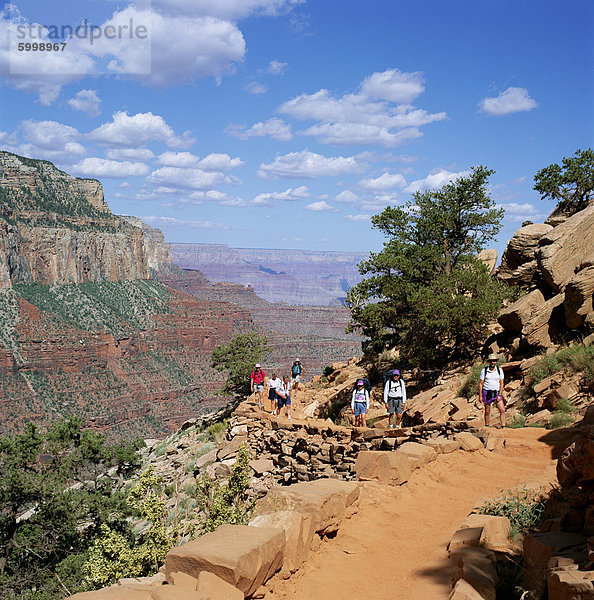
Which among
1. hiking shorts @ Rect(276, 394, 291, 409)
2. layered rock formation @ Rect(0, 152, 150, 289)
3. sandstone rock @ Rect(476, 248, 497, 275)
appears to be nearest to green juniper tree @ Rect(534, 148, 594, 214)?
sandstone rock @ Rect(476, 248, 497, 275)

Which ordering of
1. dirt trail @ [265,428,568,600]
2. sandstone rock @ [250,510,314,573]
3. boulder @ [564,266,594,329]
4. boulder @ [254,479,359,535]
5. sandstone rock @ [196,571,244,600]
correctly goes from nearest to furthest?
sandstone rock @ [196,571,244,600] < dirt trail @ [265,428,568,600] < sandstone rock @ [250,510,314,573] < boulder @ [254,479,359,535] < boulder @ [564,266,594,329]

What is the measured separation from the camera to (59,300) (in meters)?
121

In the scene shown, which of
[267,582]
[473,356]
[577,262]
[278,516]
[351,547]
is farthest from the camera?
[473,356]

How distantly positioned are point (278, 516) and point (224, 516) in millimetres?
1223

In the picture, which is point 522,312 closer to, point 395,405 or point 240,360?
point 395,405

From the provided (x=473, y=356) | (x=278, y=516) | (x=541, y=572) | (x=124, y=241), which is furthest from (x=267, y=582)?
(x=124, y=241)

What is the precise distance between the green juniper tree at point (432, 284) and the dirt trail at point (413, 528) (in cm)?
902

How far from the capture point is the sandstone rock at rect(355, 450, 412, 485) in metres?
9.53

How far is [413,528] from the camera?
314 inches

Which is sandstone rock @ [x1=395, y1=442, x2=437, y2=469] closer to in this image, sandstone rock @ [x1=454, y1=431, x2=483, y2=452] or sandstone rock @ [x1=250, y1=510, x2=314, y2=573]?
sandstone rock @ [x1=454, y1=431, x2=483, y2=452]

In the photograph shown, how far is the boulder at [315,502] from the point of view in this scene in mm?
6961

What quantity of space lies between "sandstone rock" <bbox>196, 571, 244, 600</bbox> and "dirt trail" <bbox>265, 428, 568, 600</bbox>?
888 millimetres

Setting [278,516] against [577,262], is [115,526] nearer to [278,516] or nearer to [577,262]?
[278,516]

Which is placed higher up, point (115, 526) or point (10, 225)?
point (10, 225)
